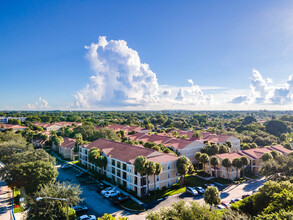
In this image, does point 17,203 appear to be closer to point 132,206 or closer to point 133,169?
point 132,206

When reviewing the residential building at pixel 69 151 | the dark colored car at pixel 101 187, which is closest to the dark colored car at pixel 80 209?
the dark colored car at pixel 101 187

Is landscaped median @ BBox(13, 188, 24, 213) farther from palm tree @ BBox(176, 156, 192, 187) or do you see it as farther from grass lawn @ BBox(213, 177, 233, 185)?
grass lawn @ BBox(213, 177, 233, 185)

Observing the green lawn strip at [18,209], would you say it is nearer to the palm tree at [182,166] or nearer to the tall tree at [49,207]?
the tall tree at [49,207]

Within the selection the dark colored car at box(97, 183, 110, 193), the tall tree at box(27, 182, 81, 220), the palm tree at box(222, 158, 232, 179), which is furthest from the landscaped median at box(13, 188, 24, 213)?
the palm tree at box(222, 158, 232, 179)

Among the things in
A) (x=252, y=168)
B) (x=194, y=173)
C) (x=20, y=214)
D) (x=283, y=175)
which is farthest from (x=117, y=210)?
(x=252, y=168)

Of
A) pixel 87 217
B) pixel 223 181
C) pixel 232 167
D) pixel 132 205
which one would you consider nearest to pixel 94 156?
pixel 132 205
